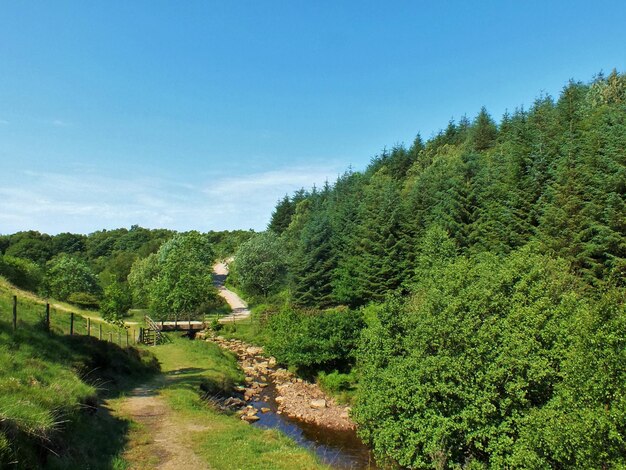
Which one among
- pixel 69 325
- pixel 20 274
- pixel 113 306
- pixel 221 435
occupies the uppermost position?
pixel 20 274

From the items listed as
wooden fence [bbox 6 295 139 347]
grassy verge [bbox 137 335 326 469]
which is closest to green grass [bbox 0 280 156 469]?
wooden fence [bbox 6 295 139 347]

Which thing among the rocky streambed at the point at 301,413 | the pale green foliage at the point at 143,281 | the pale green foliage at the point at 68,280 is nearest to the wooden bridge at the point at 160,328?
the rocky streambed at the point at 301,413

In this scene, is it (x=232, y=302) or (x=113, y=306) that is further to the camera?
(x=232, y=302)

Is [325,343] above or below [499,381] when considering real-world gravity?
below

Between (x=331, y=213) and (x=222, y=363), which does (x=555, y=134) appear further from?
(x=222, y=363)

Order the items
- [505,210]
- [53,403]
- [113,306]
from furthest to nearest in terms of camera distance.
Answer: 1. [505,210]
2. [113,306]
3. [53,403]

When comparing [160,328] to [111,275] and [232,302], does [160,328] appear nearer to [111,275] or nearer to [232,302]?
[111,275]

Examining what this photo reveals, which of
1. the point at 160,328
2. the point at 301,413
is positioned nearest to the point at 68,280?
the point at 160,328

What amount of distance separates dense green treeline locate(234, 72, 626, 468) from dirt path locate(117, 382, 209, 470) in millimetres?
8024

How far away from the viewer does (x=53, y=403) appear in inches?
416

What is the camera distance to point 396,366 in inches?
685

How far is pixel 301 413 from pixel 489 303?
14.0 m

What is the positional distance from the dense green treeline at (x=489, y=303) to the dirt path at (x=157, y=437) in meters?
8.02

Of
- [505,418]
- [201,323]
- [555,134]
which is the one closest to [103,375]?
[505,418]
